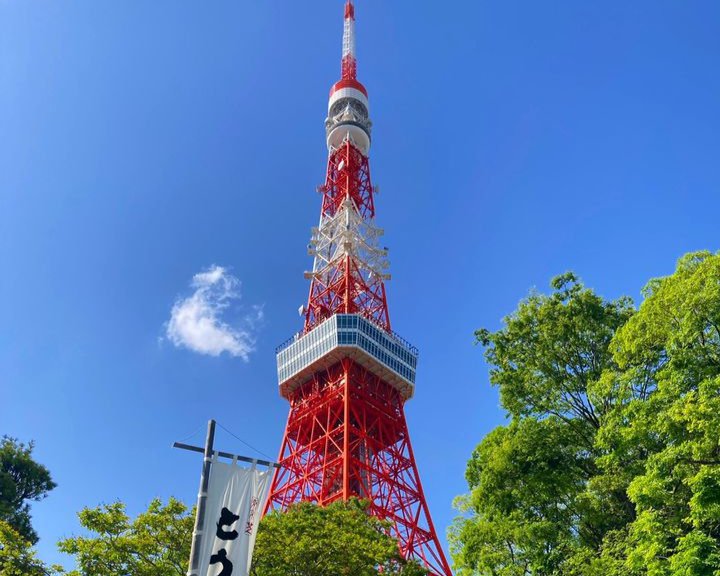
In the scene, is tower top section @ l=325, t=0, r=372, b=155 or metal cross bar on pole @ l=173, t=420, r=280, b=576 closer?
metal cross bar on pole @ l=173, t=420, r=280, b=576

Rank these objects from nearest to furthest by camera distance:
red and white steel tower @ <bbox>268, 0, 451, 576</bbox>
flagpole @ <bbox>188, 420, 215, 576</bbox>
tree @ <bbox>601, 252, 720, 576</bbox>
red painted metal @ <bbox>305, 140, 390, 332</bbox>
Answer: flagpole @ <bbox>188, 420, 215, 576</bbox>, tree @ <bbox>601, 252, 720, 576</bbox>, red and white steel tower @ <bbox>268, 0, 451, 576</bbox>, red painted metal @ <bbox>305, 140, 390, 332</bbox>

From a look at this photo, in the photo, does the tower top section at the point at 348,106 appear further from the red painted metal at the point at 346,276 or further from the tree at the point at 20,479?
the tree at the point at 20,479

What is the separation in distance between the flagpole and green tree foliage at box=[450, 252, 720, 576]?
6399 mm

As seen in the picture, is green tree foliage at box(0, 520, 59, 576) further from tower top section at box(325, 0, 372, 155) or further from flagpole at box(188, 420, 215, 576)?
tower top section at box(325, 0, 372, 155)

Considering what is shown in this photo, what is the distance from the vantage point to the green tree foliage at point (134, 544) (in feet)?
37.9

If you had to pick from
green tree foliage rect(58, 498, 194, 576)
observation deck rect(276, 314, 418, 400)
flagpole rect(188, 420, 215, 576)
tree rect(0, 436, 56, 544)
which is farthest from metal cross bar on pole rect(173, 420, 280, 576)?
observation deck rect(276, 314, 418, 400)

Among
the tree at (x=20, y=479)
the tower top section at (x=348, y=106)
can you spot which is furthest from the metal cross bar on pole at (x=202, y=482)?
the tower top section at (x=348, y=106)

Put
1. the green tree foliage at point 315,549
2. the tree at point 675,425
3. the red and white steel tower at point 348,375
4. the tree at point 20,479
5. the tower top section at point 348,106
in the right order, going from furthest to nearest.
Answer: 1. the tower top section at point 348,106
2. the red and white steel tower at point 348,375
3. the tree at point 20,479
4. the green tree foliage at point 315,549
5. the tree at point 675,425

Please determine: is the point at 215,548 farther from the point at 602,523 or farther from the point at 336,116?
the point at 336,116

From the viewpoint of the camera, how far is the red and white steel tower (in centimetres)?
3497

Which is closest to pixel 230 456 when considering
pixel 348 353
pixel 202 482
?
pixel 202 482

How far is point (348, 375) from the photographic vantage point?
38.8m

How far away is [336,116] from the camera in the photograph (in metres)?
54.5

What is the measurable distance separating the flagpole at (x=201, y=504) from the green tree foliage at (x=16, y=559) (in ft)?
17.3
